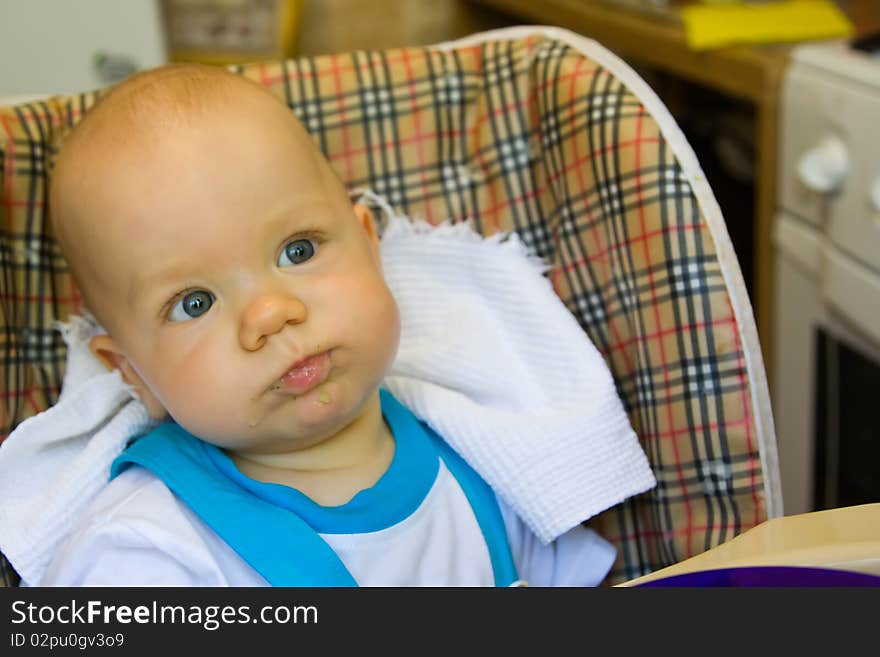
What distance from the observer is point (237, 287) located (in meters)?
0.73

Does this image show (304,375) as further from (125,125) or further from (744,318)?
(744,318)

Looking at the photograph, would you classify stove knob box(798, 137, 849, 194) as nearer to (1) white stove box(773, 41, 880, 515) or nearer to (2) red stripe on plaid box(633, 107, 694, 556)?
(1) white stove box(773, 41, 880, 515)

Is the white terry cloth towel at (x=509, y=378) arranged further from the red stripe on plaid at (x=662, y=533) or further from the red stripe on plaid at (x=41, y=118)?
the red stripe on plaid at (x=41, y=118)

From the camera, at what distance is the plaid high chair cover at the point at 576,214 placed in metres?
0.80

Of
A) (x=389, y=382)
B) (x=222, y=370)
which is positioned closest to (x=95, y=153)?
(x=222, y=370)

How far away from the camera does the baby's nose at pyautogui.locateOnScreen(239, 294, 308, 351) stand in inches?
27.8

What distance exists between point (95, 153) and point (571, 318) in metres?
0.40

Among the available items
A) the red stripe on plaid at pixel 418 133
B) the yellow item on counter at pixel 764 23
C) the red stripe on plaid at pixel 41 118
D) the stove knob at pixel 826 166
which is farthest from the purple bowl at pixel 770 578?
the yellow item on counter at pixel 764 23

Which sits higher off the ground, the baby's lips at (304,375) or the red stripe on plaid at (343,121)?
the red stripe on plaid at (343,121)

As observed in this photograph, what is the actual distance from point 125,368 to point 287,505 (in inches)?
7.0

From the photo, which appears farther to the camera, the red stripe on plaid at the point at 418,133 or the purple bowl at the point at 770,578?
the red stripe on plaid at the point at 418,133

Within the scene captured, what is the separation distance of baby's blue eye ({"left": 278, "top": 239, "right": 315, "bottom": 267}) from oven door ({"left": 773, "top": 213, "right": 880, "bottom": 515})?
678 mm

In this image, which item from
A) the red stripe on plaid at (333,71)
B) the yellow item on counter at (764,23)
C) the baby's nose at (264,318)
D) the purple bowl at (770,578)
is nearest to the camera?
the purple bowl at (770,578)

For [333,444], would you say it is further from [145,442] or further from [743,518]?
[743,518]
